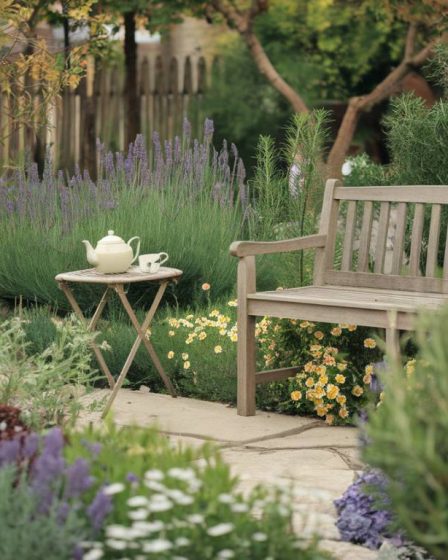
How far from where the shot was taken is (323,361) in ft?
19.2

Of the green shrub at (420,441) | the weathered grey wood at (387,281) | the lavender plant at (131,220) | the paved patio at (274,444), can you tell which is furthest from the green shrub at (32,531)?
the lavender plant at (131,220)

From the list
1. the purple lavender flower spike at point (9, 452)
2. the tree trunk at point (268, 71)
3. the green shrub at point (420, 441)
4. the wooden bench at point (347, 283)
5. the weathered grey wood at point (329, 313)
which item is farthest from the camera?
the tree trunk at point (268, 71)

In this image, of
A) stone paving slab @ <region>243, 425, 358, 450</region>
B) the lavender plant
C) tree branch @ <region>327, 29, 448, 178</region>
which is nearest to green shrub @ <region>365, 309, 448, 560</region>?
Result: stone paving slab @ <region>243, 425, 358, 450</region>

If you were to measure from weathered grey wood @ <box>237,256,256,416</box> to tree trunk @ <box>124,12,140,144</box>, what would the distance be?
27.4 ft

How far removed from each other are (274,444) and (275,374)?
730 mm

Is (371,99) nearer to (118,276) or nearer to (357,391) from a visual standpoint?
(357,391)

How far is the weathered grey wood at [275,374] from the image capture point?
18.7 ft

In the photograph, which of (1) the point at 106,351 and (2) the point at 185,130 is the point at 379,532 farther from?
(2) the point at 185,130

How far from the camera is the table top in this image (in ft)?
18.0

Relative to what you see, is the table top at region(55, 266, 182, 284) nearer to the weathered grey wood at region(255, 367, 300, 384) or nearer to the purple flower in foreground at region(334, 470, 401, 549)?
the weathered grey wood at region(255, 367, 300, 384)

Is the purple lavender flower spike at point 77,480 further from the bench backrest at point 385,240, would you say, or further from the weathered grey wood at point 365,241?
the weathered grey wood at point 365,241

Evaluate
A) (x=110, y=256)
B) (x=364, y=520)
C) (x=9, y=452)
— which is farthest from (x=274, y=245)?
(x=9, y=452)

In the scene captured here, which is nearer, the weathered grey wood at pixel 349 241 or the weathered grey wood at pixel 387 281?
the weathered grey wood at pixel 387 281

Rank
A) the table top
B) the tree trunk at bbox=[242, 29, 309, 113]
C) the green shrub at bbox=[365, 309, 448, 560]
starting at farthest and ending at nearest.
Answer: the tree trunk at bbox=[242, 29, 309, 113]
the table top
the green shrub at bbox=[365, 309, 448, 560]
